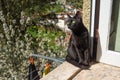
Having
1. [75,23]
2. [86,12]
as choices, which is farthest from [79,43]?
[86,12]

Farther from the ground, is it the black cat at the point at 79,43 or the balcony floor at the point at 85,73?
the black cat at the point at 79,43

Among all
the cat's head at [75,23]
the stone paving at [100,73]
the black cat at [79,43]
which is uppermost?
the cat's head at [75,23]

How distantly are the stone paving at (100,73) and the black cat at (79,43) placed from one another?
0.30 ft

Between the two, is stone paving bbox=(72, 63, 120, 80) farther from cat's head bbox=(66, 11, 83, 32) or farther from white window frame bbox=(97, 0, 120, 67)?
cat's head bbox=(66, 11, 83, 32)

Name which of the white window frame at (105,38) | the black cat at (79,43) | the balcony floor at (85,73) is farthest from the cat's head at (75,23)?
the balcony floor at (85,73)

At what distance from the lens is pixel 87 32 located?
7.45ft

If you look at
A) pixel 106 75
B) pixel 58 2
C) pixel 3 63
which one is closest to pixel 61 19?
pixel 58 2

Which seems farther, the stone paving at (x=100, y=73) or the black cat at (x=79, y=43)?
the black cat at (x=79, y=43)

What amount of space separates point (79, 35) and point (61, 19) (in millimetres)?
2589

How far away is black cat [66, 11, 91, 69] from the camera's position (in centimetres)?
223

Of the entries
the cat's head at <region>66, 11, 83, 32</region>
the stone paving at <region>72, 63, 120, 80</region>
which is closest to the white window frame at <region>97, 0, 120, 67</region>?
the stone paving at <region>72, 63, 120, 80</region>

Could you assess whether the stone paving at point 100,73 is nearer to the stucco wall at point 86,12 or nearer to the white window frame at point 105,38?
the white window frame at point 105,38

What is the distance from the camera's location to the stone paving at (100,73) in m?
2.08

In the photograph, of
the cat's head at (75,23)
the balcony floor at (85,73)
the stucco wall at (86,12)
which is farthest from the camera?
the stucco wall at (86,12)
